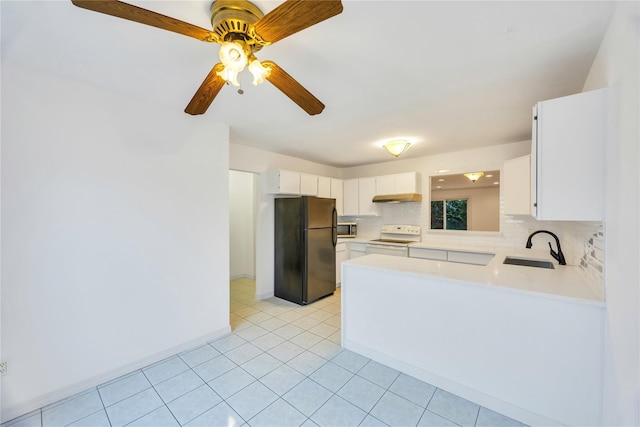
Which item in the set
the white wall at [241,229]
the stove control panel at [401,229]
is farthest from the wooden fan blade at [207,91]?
the stove control panel at [401,229]

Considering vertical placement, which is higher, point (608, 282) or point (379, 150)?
point (379, 150)

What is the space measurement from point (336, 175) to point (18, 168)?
14.9 feet

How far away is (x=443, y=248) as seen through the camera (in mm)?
3689

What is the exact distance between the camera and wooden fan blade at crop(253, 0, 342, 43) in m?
0.94

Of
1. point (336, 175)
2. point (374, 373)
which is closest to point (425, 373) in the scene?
point (374, 373)

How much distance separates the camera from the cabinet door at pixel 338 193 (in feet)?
15.8

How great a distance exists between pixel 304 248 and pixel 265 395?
202 centimetres

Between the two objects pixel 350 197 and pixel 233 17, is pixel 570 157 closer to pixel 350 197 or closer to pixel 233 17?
pixel 233 17

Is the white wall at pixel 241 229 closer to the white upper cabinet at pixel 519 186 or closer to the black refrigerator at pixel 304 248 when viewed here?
the black refrigerator at pixel 304 248

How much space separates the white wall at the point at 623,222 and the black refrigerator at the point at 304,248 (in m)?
2.94

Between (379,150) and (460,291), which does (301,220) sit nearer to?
(379,150)

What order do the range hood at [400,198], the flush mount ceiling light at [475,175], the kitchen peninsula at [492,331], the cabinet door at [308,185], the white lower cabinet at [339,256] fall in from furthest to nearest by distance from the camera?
1. the white lower cabinet at [339,256]
2. the range hood at [400,198]
3. the cabinet door at [308,185]
4. the flush mount ceiling light at [475,175]
5. the kitchen peninsula at [492,331]

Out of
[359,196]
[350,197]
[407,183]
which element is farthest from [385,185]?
[350,197]

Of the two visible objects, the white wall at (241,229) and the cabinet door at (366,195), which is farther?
the white wall at (241,229)
